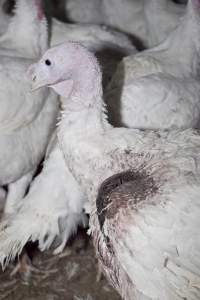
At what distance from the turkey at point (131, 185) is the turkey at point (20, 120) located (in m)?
0.55

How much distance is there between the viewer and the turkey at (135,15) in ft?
15.0

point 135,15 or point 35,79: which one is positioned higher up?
point 35,79

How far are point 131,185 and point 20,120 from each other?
1.06 meters

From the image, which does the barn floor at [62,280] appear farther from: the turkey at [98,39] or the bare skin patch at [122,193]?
the turkey at [98,39]

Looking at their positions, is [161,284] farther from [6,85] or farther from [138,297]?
[6,85]

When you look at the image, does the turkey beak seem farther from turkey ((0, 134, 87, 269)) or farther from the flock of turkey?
turkey ((0, 134, 87, 269))

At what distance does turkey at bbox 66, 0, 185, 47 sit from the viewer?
4.57m

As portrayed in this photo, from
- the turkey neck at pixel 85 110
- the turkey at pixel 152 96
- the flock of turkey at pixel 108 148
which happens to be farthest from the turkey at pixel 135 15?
the turkey neck at pixel 85 110

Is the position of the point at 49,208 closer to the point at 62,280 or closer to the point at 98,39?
the point at 62,280

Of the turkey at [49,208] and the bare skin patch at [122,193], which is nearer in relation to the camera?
the bare skin patch at [122,193]

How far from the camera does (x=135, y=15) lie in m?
4.99

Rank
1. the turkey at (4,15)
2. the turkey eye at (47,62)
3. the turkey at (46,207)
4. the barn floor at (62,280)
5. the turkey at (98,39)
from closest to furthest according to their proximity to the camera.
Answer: the turkey eye at (47,62)
the turkey at (46,207)
the barn floor at (62,280)
the turkey at (98,39)
the turkey at (4,15)

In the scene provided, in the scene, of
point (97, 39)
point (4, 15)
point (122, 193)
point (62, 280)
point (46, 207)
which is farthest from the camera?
point (4, 15)

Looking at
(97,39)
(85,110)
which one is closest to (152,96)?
(85,110)
